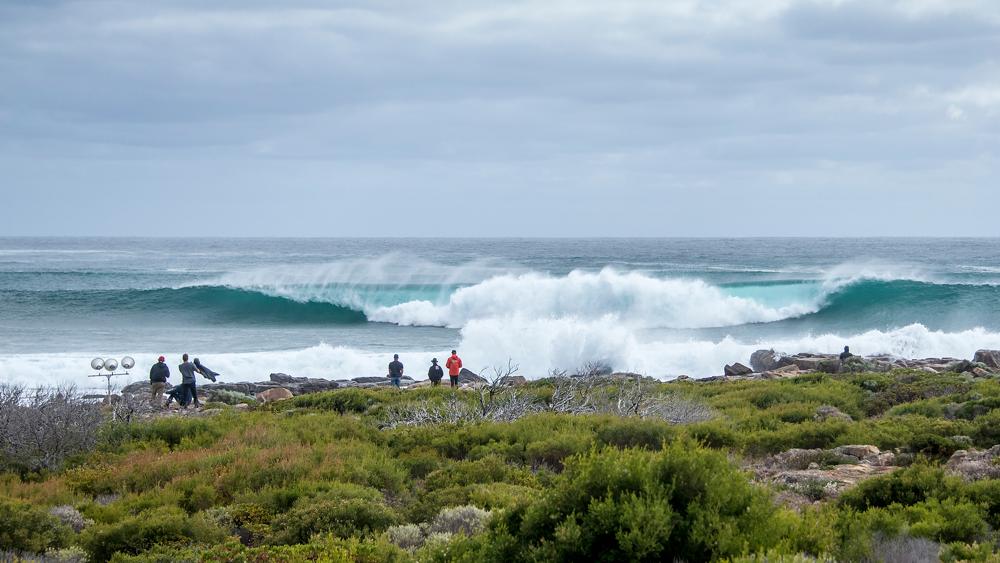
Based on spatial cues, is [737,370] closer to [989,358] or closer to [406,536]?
[989,358]

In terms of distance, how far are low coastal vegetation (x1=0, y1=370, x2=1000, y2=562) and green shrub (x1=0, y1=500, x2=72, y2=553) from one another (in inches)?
0.6

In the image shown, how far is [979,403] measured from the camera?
12.5m

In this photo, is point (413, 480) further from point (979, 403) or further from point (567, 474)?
point (979, 403)

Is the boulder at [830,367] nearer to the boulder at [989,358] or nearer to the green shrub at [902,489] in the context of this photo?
the boulder at [989,358]

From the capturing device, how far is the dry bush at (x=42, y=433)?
10.8 metres

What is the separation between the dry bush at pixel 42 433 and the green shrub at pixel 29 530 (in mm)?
3434

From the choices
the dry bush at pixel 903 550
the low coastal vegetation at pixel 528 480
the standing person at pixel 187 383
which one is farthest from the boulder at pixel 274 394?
the dry bush at pixel 903 550

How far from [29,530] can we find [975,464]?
8.59 metres

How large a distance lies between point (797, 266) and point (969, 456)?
5986cm

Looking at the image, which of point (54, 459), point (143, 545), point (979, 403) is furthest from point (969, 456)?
point (54, 459)

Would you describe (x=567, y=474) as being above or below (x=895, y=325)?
above

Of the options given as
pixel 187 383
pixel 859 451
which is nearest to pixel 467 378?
pixel 187 383

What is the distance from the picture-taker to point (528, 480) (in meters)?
9.06

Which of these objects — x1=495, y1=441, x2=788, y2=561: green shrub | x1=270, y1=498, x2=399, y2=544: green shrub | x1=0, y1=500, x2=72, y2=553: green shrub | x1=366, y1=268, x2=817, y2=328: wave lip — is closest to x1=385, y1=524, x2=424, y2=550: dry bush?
x1=270, y1=498, x2=399, y2=544: green shrub
